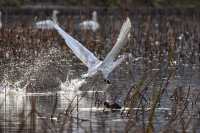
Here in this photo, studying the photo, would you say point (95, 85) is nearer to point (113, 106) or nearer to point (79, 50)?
point (79, 50)

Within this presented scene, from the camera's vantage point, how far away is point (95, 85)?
1736 centimetres

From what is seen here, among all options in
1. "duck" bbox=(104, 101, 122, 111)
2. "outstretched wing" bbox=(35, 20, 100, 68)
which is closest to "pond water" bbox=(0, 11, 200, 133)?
"duck" bbox=(104, 101, 122, 111)

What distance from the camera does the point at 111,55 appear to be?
17.1m

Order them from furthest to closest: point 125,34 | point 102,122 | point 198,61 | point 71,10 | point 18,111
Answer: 1. point 71,10
2. point 198,61
3. point 125,34
4. point 18,111
5. point 102,122

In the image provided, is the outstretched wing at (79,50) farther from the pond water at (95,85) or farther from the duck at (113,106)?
the duck at (113,106)

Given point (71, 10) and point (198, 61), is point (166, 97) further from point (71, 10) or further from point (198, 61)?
point (71, 10)

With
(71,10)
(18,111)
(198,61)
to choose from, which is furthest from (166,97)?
(71,10)

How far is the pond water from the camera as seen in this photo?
1223 centimetres

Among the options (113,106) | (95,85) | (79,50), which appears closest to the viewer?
(113,106)

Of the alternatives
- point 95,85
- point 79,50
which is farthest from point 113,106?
point 79,50

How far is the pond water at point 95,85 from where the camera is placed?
12.2 metres

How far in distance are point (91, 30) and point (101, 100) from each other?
14.7m

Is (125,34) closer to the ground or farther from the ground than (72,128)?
farther from the ground

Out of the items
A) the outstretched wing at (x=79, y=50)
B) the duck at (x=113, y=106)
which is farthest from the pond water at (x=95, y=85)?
the outstretched wing at (x=79, y=50)
